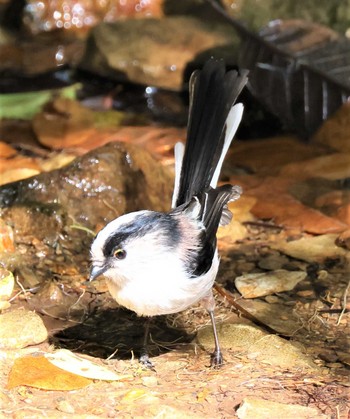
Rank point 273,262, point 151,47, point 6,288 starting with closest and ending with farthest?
point 6,288
point 273,262
point 151,47

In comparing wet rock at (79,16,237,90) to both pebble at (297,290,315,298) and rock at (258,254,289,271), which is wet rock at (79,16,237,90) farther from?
pebble at (297,290,315,298)

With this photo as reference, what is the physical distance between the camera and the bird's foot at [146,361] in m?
3.83

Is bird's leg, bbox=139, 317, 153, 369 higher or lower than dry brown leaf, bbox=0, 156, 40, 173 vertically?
higher

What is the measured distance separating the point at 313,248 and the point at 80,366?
172cm

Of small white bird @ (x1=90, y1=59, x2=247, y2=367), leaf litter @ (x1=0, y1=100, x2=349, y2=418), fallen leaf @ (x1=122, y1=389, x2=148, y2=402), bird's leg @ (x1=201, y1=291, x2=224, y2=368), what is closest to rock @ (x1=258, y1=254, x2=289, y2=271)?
leaf litter @ (x1=0, y1=100, x2=349, y2=418)

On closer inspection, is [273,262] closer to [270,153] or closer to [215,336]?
[215,336]

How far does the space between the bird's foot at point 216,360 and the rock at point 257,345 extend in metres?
0.12

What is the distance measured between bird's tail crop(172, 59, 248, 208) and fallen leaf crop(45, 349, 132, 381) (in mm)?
937

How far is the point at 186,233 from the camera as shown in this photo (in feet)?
12.5

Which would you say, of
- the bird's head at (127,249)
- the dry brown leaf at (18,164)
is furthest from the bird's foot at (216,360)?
the dry brown leaf at (18,164)

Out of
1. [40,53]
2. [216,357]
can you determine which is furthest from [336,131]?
[40,53]

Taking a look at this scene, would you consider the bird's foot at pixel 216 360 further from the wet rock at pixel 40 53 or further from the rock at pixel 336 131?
the wet rock at pixel 40 53

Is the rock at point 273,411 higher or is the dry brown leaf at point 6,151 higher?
the rock at point 273,411

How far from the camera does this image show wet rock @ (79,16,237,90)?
732cm
